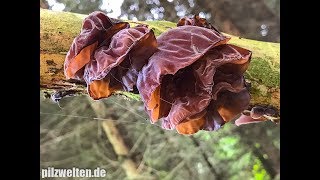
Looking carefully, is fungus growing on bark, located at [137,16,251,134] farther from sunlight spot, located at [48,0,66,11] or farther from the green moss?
sunlight spot, located at [48,0,66,11]

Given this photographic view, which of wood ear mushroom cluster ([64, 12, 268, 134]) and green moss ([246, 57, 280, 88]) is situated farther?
green moss ([246, 57, 280, 88])

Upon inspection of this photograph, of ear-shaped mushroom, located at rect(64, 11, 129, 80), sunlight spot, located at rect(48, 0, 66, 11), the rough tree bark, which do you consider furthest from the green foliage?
sunlight spot, located at rect(48, 0, 66, 11)

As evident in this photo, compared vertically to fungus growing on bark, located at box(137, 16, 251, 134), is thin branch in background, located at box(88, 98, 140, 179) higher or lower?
lower

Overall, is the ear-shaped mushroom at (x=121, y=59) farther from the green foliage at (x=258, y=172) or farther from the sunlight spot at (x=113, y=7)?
the green foliage at (x=258, y=172)

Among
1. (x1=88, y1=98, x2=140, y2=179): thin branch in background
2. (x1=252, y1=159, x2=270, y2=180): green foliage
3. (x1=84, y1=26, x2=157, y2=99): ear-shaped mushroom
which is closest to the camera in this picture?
(x1=84, y1=26, x2=157, y2=99): ear-shaped mushroom

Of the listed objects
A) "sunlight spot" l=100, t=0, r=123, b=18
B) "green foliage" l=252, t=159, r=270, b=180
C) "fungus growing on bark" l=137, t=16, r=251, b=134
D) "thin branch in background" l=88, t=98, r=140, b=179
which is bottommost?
"green foliage" l=252, t=159, r=270, b=180
